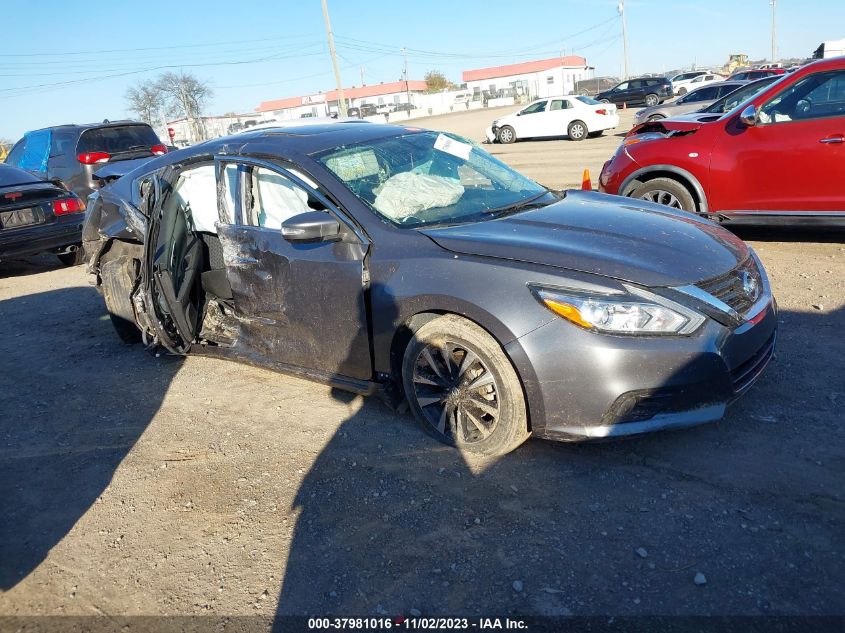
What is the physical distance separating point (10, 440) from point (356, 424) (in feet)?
7.51

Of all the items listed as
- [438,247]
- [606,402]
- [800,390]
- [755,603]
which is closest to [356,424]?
[438,247]

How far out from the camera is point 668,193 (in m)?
6.83

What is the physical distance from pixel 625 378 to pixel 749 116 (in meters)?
4.43

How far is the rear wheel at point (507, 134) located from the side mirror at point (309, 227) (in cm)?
2106

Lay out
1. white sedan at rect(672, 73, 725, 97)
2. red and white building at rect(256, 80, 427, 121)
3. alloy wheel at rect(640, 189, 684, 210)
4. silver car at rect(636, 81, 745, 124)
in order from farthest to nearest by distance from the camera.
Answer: red and white building at rect(256, 80, 427, 121), white sedan at rect(672, 73, 725, 97), silver car at rect(636, 81, 745, 124), alloy wheel at rect(640, 189, 684, 210)

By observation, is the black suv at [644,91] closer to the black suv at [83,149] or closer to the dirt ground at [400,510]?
the black suv at [83,149]

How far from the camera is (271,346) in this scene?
13.9 ft

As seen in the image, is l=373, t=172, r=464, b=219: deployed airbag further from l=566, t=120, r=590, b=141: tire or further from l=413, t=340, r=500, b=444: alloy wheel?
l=566, t=120, r=590, b=141: tire

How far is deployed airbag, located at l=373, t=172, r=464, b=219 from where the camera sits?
3793 millimetres

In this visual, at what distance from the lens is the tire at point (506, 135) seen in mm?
23562

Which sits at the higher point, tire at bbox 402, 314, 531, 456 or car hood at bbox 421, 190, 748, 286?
car hood at bbox 421, 190, 748, 286

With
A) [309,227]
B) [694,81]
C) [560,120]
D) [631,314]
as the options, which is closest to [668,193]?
[631,314]

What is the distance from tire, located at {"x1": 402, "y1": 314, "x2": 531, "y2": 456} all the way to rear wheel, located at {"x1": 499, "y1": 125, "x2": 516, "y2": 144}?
21.3 m

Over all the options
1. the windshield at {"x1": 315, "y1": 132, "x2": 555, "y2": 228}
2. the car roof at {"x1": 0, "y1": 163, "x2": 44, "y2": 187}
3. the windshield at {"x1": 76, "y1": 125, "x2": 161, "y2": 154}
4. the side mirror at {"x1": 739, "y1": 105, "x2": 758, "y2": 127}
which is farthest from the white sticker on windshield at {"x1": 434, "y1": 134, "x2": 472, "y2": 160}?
the windshield at {"x1": 76, "y1": 125, "x2": 161, "y2": 154}
